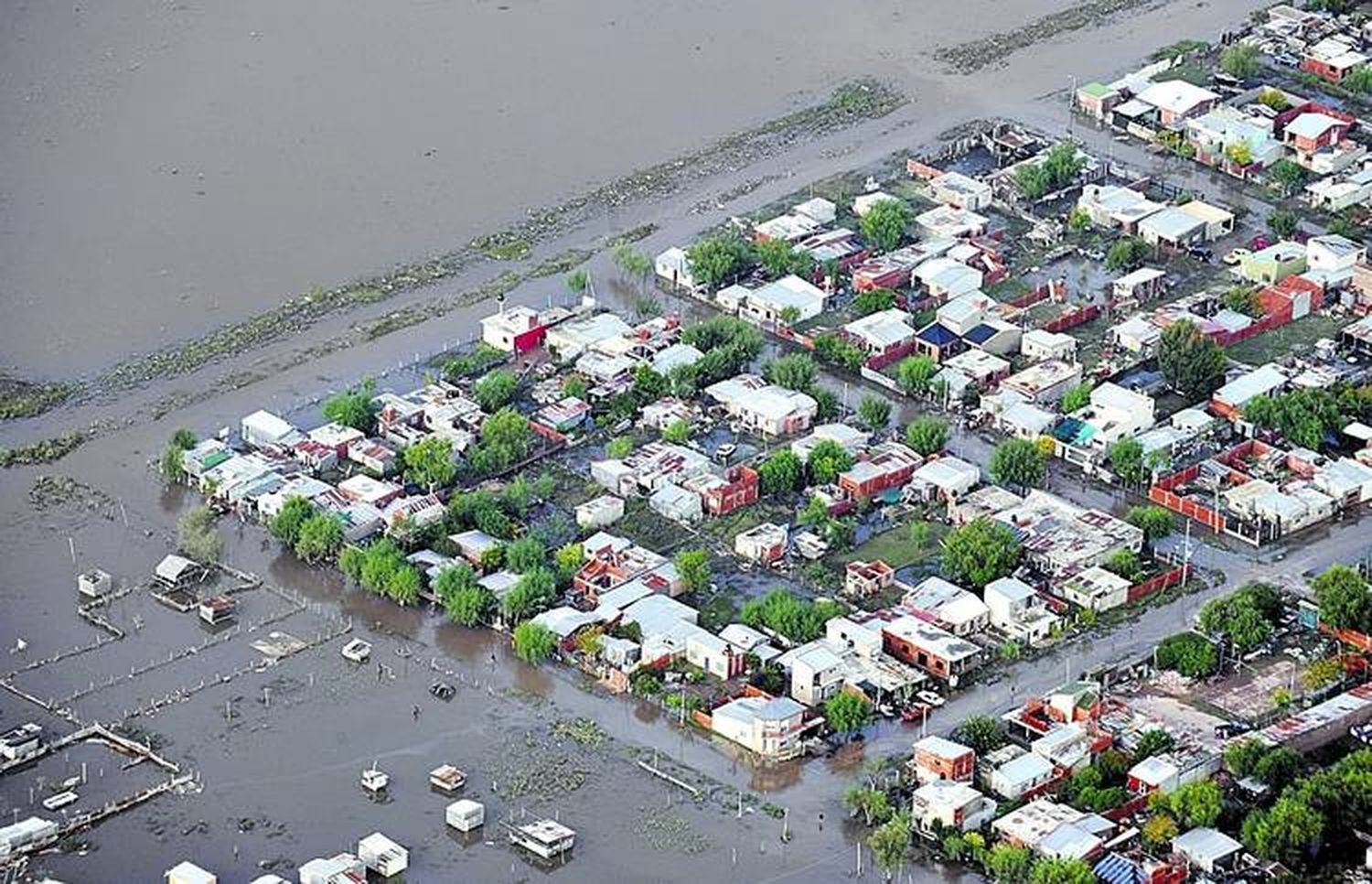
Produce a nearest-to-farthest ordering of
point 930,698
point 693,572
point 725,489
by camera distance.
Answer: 1. point 930,698
2. point 693,572
3. point 725,489

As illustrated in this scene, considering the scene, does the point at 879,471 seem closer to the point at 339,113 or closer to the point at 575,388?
the point at 575,388

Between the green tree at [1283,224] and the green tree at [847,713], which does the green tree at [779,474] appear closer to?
the green tree at [847,713]

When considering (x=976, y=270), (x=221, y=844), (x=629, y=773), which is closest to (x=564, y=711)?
(x=629, y=773)

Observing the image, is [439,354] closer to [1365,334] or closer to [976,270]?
[976,270]

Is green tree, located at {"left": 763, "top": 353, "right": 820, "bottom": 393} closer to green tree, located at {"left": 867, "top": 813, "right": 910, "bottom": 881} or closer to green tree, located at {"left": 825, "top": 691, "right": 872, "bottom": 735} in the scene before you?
green tree, located at {"left": 825, "top": 691, "right": 872, "bottom": 735}

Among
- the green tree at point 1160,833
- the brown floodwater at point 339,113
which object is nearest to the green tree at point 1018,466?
the green tree at point 1160,833

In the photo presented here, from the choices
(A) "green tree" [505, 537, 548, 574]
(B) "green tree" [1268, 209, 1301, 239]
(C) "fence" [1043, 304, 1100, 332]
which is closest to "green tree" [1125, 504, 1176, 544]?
(C) "fence" [1043, 304, 1100, 332]

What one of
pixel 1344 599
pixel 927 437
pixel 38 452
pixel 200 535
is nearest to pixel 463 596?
pixel 200 535
